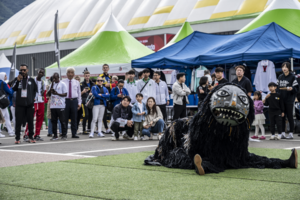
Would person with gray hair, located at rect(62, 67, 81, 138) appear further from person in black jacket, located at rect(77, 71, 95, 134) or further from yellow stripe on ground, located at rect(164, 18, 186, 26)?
yellow stripe on ground, located at rect(164, 18, 186, 26)

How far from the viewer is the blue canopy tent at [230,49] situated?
460 inches

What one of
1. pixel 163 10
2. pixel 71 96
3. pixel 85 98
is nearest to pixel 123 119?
pixel 71 96

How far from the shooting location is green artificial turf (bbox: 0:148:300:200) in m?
3.80

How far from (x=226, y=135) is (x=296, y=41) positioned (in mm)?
8464

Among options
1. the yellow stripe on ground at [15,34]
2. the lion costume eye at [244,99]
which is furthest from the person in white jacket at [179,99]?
the yellow stripe on ground at [15,34]

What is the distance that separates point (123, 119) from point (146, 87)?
1.40 metres

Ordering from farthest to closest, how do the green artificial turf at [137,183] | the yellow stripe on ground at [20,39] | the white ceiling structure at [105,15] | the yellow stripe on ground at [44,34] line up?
the yellow stripe on ground at [20,39]
the yellow stripe on ground at [44,34]
the white ceiling structure at [105,15]
the green artificial turf at [137,183]

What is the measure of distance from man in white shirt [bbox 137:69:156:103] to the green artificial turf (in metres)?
5.65

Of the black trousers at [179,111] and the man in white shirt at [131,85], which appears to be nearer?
the black trousers at [179,111]

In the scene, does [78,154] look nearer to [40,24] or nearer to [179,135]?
[179,135]

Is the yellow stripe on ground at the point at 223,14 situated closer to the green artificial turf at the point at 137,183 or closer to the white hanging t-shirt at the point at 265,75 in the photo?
the white hanging t-shirt at the point at 265,75

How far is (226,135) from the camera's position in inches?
189

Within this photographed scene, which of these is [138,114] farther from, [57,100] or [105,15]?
[105,15]

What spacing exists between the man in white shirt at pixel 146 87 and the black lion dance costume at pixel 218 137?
231 inches
